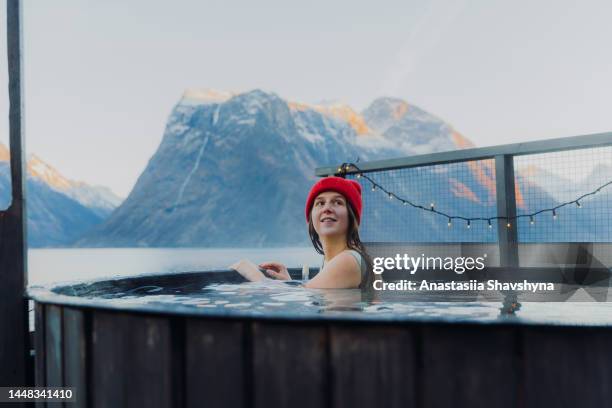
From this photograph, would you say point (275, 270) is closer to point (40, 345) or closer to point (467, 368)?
point (40, 345)

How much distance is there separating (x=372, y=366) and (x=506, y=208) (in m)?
3.97

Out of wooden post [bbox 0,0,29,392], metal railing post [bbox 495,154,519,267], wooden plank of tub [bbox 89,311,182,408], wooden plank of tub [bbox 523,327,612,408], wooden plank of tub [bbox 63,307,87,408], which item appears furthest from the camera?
metal railing post [bbox 495,154,519,267]

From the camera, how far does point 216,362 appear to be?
1479 millimetres

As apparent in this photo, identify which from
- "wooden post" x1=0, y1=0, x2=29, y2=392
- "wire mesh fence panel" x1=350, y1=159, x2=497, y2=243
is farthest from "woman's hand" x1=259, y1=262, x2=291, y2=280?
"wire mesh fence panel" x1=350, y1=159, x2=497, y2=243

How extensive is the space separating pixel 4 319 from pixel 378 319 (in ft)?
7.02

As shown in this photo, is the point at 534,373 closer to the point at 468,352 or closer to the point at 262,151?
the point at 468,352

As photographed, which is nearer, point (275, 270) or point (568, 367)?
point (568, 367)

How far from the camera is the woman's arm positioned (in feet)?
9.72

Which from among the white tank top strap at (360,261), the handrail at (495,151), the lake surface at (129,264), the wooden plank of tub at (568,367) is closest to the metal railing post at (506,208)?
the handrail at (495,151)

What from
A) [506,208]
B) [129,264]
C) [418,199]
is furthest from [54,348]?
[129,264]

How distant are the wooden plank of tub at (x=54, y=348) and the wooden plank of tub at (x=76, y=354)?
0.16ft

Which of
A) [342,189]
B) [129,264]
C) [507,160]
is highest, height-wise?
[507,160]

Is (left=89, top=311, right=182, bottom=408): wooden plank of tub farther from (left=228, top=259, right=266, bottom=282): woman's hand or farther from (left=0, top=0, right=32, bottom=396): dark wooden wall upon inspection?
(left=228, top=259, right=266, bottom=282): woman's hand

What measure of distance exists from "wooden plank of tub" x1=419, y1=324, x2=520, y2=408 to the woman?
1574mm
